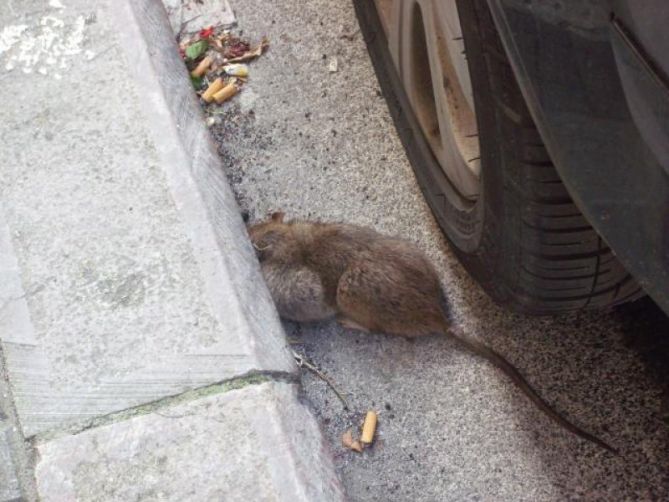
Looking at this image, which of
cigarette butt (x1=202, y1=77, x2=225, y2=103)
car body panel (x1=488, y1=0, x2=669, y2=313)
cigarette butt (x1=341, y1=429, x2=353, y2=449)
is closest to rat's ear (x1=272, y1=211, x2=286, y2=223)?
cigarette butt (x1=202, y1=77, x2=225, y2=103)

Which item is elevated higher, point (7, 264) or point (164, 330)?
point (7, 264)

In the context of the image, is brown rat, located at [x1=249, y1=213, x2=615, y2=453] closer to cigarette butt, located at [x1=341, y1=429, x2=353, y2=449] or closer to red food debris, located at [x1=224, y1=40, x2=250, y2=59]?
cigarette butt, located at [x1=341, y1=429, x2=353, y2=449]

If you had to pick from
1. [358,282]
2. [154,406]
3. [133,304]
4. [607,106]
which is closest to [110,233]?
[133,304]

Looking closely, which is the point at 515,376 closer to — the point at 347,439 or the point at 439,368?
the point at 439,368

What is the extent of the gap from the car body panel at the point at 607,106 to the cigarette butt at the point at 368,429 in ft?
4.83

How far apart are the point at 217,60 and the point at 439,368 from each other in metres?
1.82

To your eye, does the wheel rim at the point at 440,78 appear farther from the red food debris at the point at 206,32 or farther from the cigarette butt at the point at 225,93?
the red food debris at the point at 206,32

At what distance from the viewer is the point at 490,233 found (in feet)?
7.89

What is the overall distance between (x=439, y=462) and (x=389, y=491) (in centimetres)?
20

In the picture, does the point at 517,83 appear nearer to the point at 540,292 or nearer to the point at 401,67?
the point at 540,292

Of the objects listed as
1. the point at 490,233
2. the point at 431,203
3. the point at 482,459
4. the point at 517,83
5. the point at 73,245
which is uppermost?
the point at 517,83

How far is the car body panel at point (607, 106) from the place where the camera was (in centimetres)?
148

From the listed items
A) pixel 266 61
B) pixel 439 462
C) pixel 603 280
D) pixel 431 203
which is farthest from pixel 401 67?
pixel 439 462

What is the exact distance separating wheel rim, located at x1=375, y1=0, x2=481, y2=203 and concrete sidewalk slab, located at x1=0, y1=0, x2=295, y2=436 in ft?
2.58
